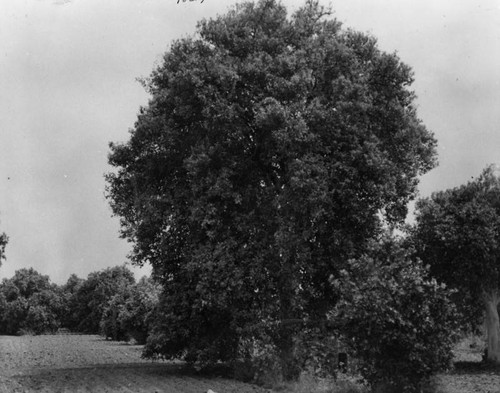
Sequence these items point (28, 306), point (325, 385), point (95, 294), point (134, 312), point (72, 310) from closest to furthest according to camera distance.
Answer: point (325, 385)
point (134, 312)
point (28, 306)
point (95, 294)
point (72, 310)

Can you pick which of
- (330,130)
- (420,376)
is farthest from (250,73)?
(420,376)

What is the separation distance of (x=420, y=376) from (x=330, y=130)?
1228cm

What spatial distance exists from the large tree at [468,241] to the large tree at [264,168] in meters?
2.91

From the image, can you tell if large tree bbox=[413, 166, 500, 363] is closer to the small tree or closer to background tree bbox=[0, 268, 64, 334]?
the small tree

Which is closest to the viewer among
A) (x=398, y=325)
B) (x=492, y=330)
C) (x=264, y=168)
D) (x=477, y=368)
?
(x=398, y=325)

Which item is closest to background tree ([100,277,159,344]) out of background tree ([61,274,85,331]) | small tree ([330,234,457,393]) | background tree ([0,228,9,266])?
background tree ([0,228,9,266])

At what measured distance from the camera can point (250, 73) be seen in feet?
92.2

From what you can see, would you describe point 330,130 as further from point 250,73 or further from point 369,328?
point 369,328

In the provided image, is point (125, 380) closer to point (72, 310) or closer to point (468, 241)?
point (468, 241)

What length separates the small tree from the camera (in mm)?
18844

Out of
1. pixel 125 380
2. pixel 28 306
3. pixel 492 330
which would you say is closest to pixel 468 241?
pixel 492 330

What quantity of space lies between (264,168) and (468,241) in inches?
446

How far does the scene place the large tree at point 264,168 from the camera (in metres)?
26.8

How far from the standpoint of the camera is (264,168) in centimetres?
3036
